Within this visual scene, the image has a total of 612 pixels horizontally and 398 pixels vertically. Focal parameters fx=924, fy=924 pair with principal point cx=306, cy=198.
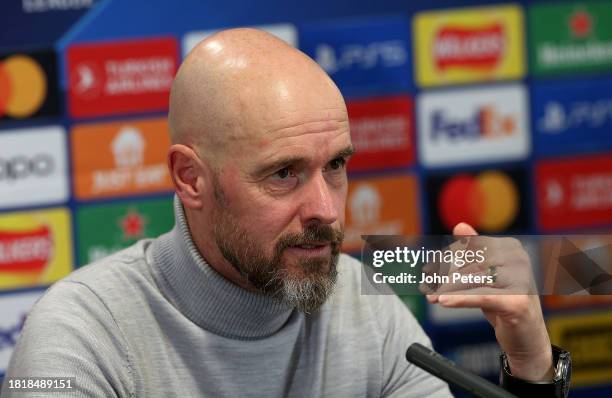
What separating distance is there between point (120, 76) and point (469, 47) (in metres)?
1.15

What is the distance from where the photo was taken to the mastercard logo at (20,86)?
272 centimetres

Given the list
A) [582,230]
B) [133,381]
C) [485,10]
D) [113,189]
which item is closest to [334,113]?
[133,381]

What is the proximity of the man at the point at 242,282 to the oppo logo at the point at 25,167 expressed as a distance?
3.72 ft

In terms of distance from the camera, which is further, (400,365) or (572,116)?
(572,116)

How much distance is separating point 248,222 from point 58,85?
55.9 inches

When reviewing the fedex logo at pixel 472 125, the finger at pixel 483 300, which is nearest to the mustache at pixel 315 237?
the finger at pixel 483 300

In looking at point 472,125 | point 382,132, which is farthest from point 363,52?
point 472,125

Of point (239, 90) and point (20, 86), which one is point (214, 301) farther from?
point (20, 86)

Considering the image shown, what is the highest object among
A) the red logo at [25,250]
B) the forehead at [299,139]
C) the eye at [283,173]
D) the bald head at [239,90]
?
the bald head at [239,90]

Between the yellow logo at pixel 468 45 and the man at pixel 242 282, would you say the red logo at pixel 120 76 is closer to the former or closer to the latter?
the yellow logo at pixel 468 45

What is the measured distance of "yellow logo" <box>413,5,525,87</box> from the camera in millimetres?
3061

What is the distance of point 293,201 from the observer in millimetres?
1510

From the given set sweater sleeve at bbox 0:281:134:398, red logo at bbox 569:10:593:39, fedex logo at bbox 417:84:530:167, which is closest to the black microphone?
sweater sleeve at bbox 0:281:134:398

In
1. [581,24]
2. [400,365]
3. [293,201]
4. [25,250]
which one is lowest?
[25,250]
